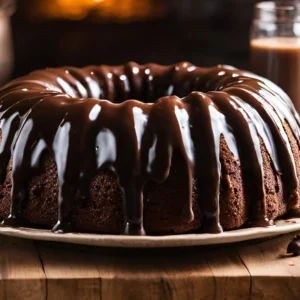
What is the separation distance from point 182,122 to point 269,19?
1098 mm

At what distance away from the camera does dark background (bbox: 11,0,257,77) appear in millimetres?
3984

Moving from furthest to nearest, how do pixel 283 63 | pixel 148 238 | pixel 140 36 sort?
pixel 140 36
pixel 283 63
pixel 148 238

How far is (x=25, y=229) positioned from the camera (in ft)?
5.24

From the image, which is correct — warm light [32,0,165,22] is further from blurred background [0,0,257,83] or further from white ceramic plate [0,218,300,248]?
white ceramic plate [0,218,300,248]

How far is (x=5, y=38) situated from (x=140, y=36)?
0.72 metres

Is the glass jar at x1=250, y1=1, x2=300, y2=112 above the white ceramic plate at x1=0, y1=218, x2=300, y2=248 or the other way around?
above

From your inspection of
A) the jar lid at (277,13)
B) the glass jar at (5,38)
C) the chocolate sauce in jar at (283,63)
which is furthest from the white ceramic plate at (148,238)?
the glass jar at (5,38)

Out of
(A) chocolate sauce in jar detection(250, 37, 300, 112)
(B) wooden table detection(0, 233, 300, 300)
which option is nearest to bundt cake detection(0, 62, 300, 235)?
(B) wooden table detection(0, 233, 300, 300)

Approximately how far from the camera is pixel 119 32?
160 inches

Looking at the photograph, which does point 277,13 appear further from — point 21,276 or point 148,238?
point 21,276

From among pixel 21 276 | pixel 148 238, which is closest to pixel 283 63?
pixel 148 238

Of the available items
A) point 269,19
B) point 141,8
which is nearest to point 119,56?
point 141,8

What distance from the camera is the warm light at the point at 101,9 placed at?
13.0 ft

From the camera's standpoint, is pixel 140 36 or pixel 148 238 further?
pixel 140 36
